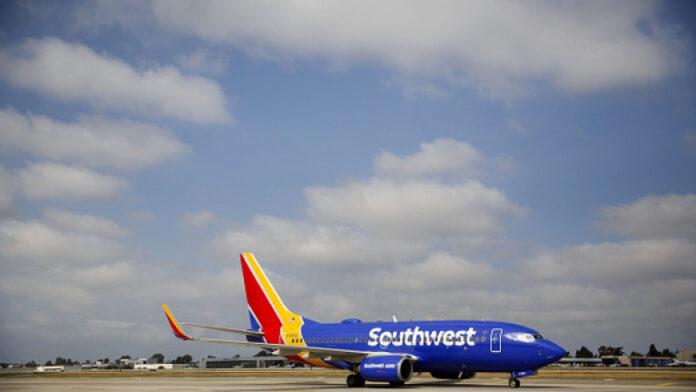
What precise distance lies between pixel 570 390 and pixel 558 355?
3821 millimetres

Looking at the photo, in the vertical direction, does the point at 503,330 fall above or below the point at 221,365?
above

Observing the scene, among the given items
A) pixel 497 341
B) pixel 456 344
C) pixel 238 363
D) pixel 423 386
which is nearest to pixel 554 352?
pixel 497 341

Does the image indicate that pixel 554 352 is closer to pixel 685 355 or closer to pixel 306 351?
pixel 306 351

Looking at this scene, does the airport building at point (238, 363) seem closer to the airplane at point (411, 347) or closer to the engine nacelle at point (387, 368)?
the airplane at point (411, 347)

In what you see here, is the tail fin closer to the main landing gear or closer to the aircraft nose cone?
the main landing gear

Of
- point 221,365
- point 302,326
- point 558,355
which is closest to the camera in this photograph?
point 558,355

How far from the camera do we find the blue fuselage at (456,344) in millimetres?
39312

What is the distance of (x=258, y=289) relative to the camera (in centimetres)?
5541

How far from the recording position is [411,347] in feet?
145

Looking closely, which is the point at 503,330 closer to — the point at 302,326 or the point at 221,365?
the point at 302,326

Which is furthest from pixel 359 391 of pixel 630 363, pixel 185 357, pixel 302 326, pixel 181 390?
pixel 185 357

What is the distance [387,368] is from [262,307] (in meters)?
16.6

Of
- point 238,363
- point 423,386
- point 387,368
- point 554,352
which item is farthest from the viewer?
point 238,363

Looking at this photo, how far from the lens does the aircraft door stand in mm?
40125
